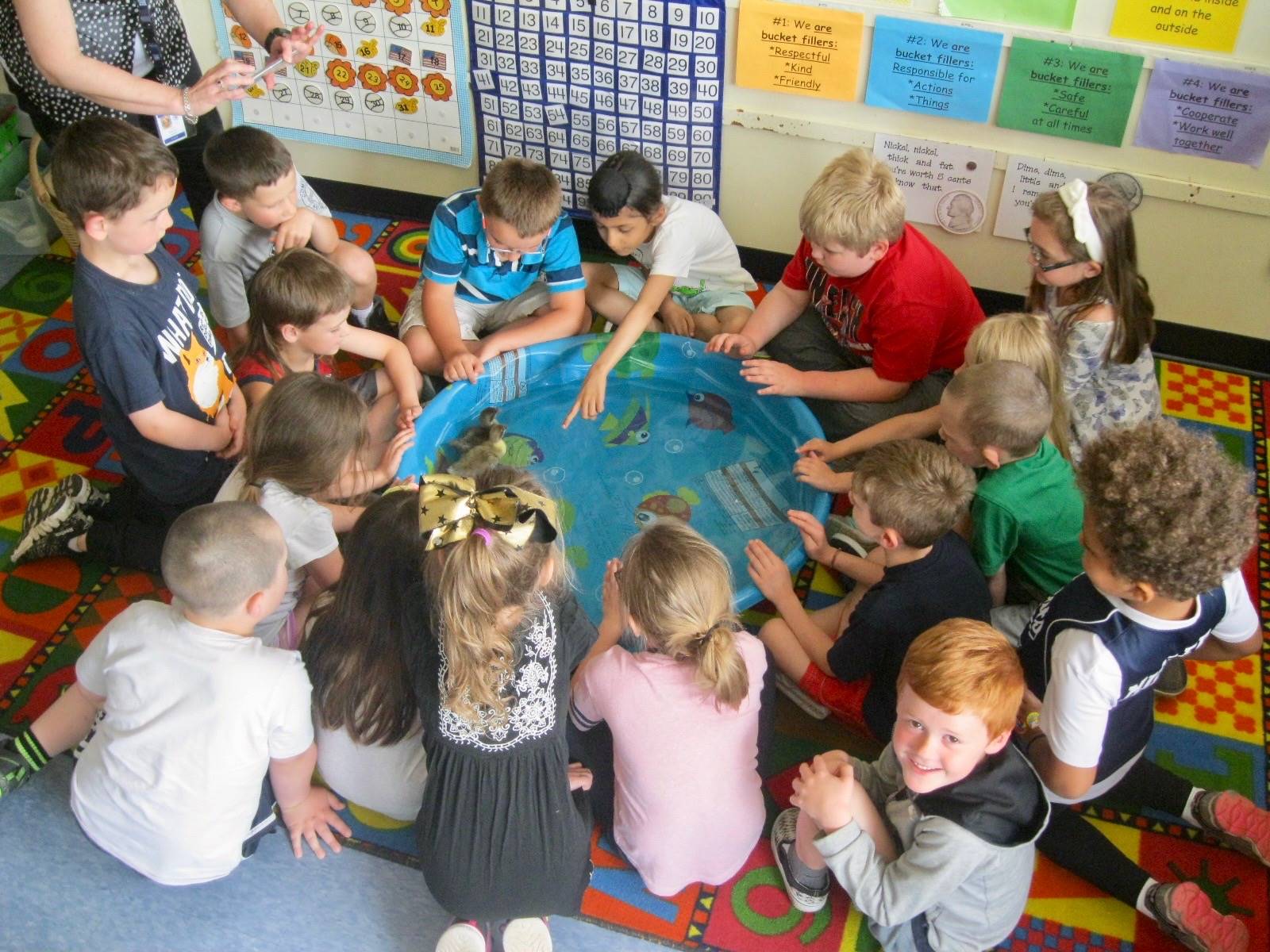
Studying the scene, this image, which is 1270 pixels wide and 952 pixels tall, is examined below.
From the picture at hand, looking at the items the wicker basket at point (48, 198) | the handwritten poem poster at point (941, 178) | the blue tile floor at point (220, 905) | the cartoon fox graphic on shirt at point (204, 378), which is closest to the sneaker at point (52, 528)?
the cartoon fox graphic on shirt at point (204, 378)

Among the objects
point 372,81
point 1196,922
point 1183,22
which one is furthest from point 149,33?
point 1196,922

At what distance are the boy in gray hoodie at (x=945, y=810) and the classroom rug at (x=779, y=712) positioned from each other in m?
0.19

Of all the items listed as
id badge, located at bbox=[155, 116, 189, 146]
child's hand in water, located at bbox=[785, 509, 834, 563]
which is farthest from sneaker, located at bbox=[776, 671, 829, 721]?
id badge, located at bbox=[155, 116, 189, 146]

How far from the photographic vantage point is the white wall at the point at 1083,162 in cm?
267

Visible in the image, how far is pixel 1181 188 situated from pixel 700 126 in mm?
1222

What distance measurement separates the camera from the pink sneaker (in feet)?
6.19

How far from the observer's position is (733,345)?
9.27 feet

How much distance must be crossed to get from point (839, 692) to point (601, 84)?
5.90ft

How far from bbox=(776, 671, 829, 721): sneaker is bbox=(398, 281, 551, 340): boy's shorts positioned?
1258 mm

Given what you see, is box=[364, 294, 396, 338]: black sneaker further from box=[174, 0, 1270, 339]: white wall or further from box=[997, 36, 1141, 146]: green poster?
box=[997, 36, 1141, 146]: green poster

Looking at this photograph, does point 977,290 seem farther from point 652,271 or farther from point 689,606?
point 689,606

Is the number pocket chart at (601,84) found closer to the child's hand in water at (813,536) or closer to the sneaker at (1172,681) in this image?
the child's hand in water at (813,536)

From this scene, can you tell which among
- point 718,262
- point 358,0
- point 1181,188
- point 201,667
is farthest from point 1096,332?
point 358,0

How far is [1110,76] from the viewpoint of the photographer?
2602 mm
